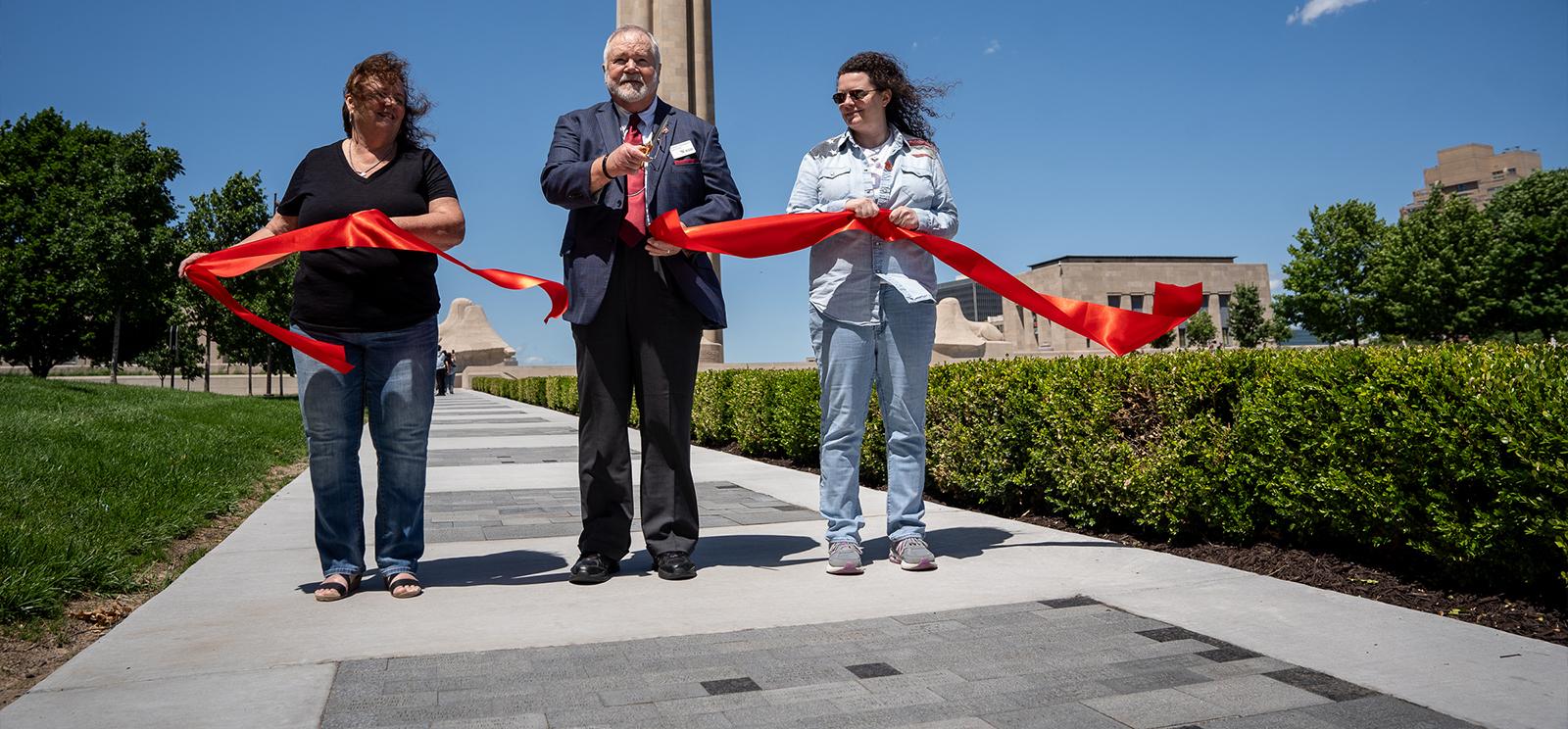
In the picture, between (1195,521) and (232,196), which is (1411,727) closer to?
(1195,521)

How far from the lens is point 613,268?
3.92 metres

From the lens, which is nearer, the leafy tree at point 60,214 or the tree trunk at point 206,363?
the leafy tree at point 60,214

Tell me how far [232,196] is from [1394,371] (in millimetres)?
32557

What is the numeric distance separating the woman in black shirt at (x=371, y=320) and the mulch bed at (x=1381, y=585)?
10.8 feet

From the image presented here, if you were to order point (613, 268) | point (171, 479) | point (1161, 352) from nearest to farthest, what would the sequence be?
point (613, 268), point (1161, 352), point (171, 479)

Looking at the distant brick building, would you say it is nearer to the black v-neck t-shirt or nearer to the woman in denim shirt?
the woman in denim shirt

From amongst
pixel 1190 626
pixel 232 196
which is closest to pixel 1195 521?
pixel 1190 626

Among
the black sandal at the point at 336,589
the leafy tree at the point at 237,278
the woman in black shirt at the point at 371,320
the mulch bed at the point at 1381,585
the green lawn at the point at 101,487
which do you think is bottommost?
the mulch bed at the point at 1381,585

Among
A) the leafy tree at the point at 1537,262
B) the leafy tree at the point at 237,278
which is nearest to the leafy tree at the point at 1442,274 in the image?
the leafy tree at the point at 1537,262

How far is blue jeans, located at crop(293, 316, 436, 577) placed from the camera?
3.65 m

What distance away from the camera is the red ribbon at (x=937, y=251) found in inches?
154

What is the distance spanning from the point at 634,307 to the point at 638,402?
1.24 ft

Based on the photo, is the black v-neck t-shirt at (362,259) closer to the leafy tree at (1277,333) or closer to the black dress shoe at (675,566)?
the black dress shoe at (675,566)

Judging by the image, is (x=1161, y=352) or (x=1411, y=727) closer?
(x=1411, y=727)
